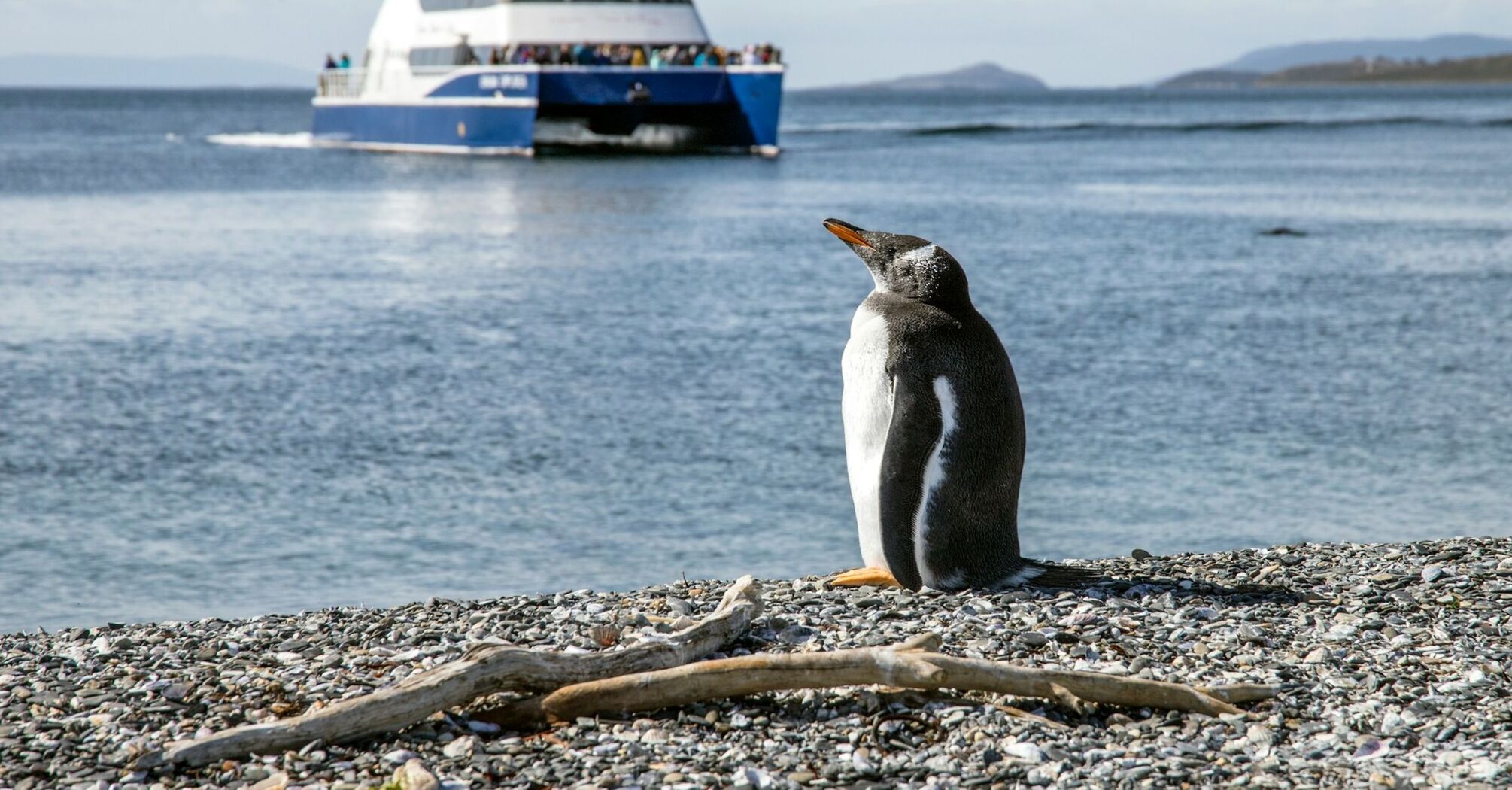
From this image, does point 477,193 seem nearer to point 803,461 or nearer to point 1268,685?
point 803,461

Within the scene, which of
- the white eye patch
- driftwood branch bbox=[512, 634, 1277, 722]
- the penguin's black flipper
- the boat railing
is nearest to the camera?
driftwood branch bbox=[512, 634, 1277, 722]

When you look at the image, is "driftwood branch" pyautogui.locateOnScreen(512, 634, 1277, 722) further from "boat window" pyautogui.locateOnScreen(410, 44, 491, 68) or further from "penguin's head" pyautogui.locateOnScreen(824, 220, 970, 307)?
"boat window" pyautogui.locateOnScreen(410, 44, 491, 68)

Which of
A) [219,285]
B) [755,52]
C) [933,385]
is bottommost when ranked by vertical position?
[219,285]

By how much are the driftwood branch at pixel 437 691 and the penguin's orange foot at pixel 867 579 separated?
1.10 metres

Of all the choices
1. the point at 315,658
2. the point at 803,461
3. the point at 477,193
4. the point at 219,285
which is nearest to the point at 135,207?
the point at 477,193

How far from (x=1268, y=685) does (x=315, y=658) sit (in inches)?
109

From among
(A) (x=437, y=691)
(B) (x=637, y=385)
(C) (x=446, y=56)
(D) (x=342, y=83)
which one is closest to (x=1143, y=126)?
(D) (x=342, y=83)

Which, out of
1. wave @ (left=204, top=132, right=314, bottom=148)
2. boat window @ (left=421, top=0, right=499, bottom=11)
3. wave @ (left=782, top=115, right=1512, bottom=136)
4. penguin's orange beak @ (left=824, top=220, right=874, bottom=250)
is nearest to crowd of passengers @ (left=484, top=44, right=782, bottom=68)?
boat window @ (left=421, top=0, right=499, bottom=11)

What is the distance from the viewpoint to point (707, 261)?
24469 mm

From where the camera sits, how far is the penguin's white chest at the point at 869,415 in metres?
5.02

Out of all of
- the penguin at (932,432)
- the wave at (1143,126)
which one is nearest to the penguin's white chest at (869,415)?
the penguin at (932,432)

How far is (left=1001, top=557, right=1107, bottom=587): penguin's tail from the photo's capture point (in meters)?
5.10

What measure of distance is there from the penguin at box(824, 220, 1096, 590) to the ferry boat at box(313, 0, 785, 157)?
134 feet

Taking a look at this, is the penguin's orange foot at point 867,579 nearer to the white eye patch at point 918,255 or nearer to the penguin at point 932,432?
the penguin at point 932,432
